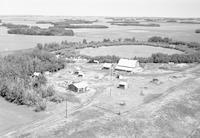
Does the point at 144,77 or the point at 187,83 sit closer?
the point at 187,83

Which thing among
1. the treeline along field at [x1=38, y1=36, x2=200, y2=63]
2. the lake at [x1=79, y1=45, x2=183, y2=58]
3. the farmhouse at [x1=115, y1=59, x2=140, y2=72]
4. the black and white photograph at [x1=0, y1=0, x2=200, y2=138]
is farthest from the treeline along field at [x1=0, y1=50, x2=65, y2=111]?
the lake at [x1=79, y1=45, x2=183, y2=58]

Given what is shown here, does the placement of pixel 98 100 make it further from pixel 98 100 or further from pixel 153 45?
pixel 153 45

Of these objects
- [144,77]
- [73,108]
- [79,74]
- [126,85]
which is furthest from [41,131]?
[144,77]

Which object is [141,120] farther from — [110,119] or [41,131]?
[41,131]

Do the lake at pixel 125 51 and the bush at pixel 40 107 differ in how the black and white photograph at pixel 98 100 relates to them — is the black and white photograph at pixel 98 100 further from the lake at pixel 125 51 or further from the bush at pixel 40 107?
the lake at pixel 125 51

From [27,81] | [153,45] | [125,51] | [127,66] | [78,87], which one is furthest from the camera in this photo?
[153,45]

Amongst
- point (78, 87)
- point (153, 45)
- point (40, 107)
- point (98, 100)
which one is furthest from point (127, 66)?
point (153, 45)
